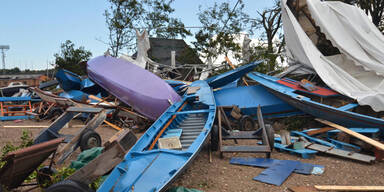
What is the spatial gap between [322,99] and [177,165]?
5.61 m

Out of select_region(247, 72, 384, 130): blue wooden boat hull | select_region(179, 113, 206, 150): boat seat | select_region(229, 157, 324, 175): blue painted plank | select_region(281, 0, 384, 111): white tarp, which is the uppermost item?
select_region(281, 0, 384, 111): white tarp

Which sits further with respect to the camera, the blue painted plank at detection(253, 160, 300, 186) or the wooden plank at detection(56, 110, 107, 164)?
the wooden plank at detection(56, 110, 107, 164)

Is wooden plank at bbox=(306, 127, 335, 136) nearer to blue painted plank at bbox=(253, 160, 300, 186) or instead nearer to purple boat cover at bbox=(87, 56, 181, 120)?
blue painted plank at bbox=(253, 160, 300, 186)

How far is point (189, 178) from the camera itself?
3.86 metres

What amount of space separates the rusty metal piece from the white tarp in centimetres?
698

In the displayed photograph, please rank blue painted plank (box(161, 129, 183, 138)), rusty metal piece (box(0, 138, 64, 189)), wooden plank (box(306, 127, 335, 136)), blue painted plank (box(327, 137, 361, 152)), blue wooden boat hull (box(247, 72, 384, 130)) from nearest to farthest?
rusty metal piece (box(0, 138, 64, 189)), blue painted plank (box(161, 129, 183, 138)), blue painted plank (box(327, 137, 361, 152)), blue wooden boat hull (box(247, 72, 384, 130)), wooden plank (box(306, 127, 335, 136))

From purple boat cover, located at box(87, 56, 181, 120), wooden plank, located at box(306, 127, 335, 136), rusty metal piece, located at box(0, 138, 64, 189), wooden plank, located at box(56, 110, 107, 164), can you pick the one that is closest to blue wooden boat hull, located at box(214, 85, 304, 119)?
wooden plank, located at box(306, 127, 335, 136)

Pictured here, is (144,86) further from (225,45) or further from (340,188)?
(225,45)

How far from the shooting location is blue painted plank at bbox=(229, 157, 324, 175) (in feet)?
13.3

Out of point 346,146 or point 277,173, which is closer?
point 277,173

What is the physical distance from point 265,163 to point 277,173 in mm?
499

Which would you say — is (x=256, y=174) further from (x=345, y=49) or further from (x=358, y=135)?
(x=345, y=49)

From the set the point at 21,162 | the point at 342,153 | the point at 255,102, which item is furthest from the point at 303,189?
the point at 255,102

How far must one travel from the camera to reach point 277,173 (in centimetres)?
395
